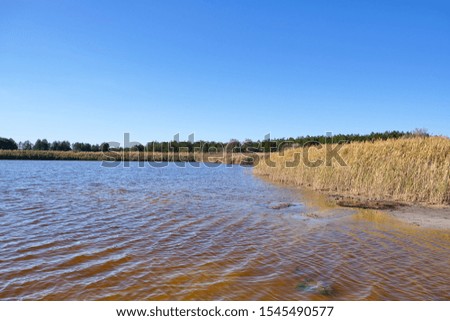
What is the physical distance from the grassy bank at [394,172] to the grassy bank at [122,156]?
47.2m

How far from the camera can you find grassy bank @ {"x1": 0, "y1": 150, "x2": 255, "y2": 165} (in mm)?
64381

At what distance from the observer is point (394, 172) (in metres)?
14.2

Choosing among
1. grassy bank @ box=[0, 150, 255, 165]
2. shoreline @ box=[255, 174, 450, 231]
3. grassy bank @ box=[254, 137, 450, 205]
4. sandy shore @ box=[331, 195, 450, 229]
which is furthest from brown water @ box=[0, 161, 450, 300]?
grassy bank @ box=[0, 150, 255, 165]

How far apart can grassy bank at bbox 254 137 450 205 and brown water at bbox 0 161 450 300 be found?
358cm

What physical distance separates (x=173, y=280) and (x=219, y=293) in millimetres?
769

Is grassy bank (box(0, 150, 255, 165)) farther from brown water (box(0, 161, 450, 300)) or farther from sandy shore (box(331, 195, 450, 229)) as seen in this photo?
brown water (box(0, 161, 450, 300))

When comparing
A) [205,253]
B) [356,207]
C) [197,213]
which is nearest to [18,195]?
[197,213]

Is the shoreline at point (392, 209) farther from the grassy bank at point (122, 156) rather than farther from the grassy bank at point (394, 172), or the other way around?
the grassy bank at point (122, 156)

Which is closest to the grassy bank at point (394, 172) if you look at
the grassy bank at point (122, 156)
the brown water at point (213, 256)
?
the brown water at point (213, 256)

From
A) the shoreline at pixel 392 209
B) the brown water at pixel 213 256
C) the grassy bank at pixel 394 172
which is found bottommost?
the shoreline at pixel 392 209

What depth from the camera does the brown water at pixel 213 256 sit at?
14.8 ft

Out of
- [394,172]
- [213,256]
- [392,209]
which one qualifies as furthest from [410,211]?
[213,256]

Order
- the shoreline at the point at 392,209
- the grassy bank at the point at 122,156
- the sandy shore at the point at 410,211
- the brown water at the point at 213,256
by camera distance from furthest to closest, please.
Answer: the grassy bank at the point at 122,156 < the shoreline at the point at 392,209 < the sandy shore at the point at 410,211 < the brown water at the point at 213,256
